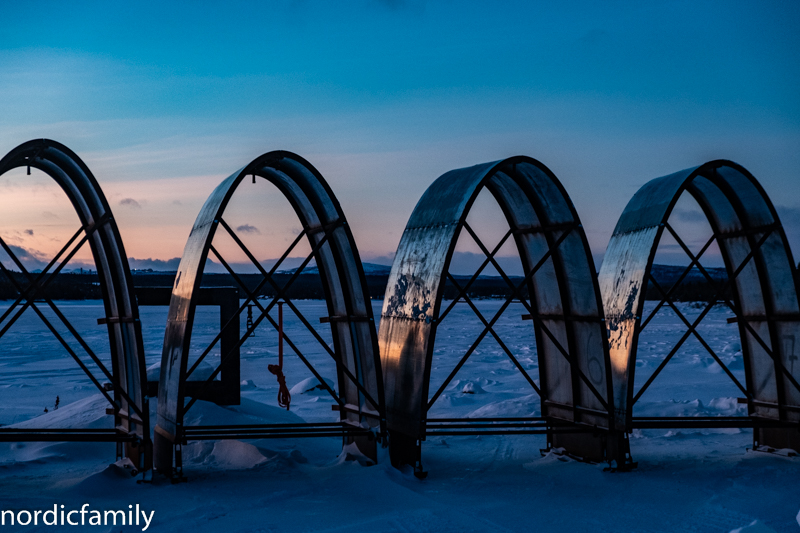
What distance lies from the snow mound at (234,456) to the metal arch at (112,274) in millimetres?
1585

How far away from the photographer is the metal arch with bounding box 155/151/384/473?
10836mm

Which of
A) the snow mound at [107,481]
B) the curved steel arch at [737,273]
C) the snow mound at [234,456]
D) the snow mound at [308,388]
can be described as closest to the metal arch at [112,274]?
the snow mound at [107,481]

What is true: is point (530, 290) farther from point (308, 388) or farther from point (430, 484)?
point (308, 388)

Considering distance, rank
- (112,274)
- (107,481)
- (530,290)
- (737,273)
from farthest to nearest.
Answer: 1. (530,290)
2. (737,273)
3. (112,274)
4. (107,481)

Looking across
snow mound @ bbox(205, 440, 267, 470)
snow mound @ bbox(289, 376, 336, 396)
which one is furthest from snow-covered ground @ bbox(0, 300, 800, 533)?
snow mound @ bbox(289, 376, 336, 396)

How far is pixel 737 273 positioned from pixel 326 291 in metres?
7.76

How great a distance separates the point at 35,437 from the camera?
1053cm

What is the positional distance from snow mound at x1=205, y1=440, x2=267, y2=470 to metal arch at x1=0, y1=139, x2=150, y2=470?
159cm

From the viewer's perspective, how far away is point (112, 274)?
1170cm

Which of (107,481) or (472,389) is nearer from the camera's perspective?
(107,481)

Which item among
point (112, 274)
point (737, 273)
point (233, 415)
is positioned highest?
point (112, 274)

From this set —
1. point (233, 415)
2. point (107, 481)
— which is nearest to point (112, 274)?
point (107, 481)

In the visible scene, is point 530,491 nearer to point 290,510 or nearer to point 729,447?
point 290,510

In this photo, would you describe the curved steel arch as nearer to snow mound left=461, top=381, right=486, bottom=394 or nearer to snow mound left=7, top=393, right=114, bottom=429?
snow mound left=461, top=381, right=486, bottom=394
